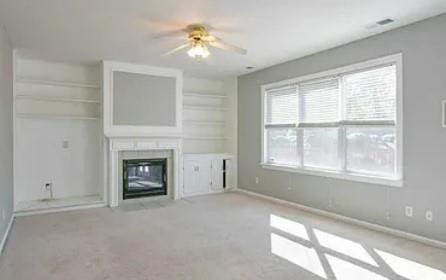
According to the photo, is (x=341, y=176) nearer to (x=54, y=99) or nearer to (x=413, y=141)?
(x=413, y=141)

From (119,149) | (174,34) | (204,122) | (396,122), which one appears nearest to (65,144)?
(119,149)

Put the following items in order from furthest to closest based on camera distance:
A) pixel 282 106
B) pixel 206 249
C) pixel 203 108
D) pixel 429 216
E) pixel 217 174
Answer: pixel 203 108 < pixel 217 174 < pixel 282 106 < pixel 429 216 < pixel 206 249

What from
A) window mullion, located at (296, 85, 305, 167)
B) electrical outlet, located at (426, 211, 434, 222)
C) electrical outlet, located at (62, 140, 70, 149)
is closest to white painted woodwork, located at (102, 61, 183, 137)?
electrical outlet, located at (62, 140, 70, 149)

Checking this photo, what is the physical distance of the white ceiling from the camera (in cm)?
344

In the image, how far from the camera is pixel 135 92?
20.2 ft

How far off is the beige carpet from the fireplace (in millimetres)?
892

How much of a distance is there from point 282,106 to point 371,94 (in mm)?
1903

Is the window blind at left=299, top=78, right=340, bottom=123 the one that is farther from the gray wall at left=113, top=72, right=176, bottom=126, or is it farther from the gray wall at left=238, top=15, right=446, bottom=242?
the gray wall at left=113, top=72, right=176, bottom=126

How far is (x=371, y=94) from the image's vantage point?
14.9ft

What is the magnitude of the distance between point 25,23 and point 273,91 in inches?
165

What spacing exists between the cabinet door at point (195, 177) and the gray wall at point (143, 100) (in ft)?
3.36

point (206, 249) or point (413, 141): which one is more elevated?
point (413, 141)

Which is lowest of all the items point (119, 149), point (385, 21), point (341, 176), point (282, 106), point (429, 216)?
point (429, 216)

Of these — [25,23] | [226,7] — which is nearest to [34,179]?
[25,23]
